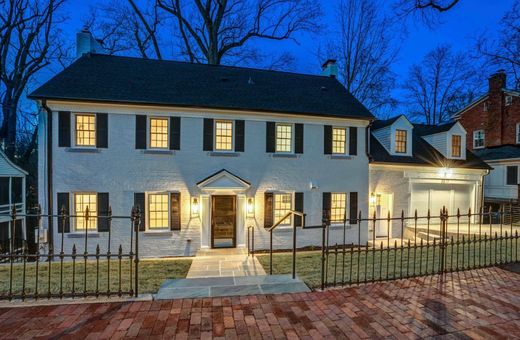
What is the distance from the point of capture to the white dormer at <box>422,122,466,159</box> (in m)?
13.3

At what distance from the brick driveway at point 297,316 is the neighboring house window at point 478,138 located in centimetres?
2043

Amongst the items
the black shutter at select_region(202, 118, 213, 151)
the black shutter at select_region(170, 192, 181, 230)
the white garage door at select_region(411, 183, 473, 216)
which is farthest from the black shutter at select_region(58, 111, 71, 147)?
the white garage door at select_region(411, 183, 473, 216)

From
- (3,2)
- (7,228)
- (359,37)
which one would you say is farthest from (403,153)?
(3,2)

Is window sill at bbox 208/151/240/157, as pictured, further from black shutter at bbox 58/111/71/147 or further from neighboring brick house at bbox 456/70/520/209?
neighboring brick house at bbox 456/70/520/209

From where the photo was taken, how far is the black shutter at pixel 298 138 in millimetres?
10680

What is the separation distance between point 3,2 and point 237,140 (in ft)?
60.0

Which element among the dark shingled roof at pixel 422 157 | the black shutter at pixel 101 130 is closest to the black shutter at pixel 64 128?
the black shutter at pixel 101 130

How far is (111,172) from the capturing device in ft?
30.7

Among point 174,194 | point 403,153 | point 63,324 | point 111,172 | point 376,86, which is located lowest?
point 63,324

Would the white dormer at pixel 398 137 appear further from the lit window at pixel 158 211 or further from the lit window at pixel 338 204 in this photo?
the lit window at pixel 158 211

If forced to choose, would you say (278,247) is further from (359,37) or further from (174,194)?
(359,37)

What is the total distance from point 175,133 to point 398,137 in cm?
1005

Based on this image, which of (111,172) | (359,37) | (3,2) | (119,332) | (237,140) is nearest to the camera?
(119,332)

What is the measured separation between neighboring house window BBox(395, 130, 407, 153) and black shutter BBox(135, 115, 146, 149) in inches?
433
